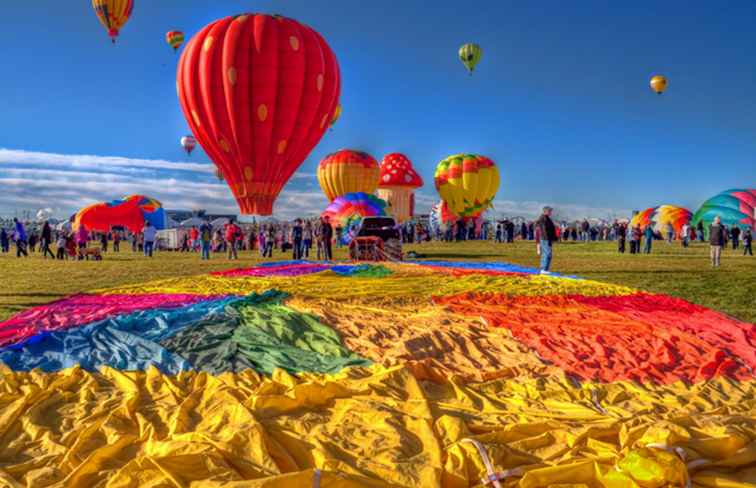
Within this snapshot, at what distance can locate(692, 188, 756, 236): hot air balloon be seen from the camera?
3892 centimetres

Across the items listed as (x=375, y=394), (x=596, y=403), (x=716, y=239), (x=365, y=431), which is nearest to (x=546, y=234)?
(x=716, y=239)

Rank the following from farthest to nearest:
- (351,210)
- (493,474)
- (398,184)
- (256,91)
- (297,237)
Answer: (398,184)
(351,210)
(297,237)
(256,91)
(493,474)

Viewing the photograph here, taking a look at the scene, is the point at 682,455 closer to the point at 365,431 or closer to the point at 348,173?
the point at 365,431

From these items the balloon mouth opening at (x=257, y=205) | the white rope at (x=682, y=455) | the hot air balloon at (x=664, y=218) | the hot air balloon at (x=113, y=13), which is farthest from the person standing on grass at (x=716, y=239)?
the hot air balloon at (x=664, y=218)

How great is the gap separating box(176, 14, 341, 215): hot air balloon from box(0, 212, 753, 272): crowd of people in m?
2.47

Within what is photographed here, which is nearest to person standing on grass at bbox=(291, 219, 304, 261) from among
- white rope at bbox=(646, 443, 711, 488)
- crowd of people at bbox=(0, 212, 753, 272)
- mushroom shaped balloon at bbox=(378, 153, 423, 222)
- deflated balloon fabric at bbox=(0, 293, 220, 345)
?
crowd of people at bbox=(0, 212, 753, 272)

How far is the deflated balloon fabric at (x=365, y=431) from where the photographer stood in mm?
2852

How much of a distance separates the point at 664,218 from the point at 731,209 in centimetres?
542

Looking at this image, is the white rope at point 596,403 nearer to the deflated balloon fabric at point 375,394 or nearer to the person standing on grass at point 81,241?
the deflated balloon fabric at point 375,394

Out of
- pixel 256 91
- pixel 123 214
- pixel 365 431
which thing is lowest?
pixel 365 431

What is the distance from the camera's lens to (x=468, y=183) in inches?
1574

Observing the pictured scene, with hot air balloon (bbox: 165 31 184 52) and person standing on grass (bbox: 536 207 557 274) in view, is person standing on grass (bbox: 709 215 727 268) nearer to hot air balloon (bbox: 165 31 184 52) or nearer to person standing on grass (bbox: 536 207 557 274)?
person standing on grass (bbox: 536 207 557 274)

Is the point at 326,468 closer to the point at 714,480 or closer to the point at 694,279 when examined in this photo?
the point at 714,480

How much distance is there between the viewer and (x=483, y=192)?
132ft
